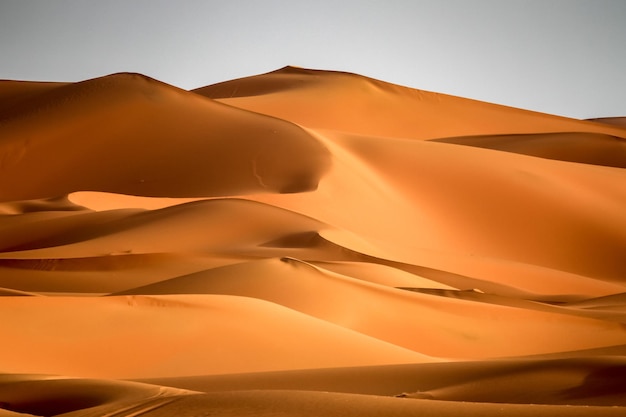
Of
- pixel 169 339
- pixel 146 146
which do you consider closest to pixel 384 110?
pixel 146 146

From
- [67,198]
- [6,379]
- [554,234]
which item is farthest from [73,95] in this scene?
[6,379]

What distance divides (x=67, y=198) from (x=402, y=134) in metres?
24.7

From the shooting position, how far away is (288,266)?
10.7 metres

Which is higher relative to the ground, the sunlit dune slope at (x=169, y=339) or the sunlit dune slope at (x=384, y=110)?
the sunlit dune slope at (x=384, y=110)

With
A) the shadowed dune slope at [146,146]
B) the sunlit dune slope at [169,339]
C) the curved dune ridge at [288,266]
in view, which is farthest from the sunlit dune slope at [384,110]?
the sunlit dune slope at [169,339]

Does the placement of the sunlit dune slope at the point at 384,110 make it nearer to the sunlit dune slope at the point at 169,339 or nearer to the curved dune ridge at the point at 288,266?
the curved dune ridge at the point at 288,266

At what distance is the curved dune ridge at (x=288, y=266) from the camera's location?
203 inches

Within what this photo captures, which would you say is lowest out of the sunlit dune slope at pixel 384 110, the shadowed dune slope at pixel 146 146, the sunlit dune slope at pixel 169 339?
the sunlit dune slope at pixel 169 339

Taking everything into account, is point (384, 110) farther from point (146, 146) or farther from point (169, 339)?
point (169, 339)

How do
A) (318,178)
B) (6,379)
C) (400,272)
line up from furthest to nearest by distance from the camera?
1. (318,178)
2. (400,272)
3. (6,379)

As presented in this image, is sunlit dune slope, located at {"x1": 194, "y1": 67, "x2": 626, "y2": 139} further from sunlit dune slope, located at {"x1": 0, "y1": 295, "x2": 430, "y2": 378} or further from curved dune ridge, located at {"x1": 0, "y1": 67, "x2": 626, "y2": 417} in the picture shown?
sunlit dune slope, located at {"x1": 0, "y1": 295, "x2": 430, "y2": 378}

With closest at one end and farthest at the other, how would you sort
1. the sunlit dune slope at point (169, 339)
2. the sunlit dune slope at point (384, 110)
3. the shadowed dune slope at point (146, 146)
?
the sunlit dune slope at point (169, 339)
the shadowed dune slope at point (146, 146)
the sunlit dune slope at point (384, 110)

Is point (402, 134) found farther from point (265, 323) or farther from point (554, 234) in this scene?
point (265, 323)

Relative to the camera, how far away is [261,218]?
52.5 ft
